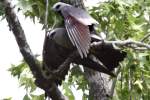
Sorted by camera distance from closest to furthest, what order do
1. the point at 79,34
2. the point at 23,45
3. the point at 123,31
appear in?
the point at 23,45, the point at 79,34, the point at 123,31

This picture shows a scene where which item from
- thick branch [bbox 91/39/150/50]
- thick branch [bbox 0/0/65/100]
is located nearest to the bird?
thick branch [bbox 91/39/150/50]

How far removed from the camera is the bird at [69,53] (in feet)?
10.8

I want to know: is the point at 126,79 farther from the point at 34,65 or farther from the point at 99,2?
the point at 34,65

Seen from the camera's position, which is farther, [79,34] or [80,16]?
[80,16]

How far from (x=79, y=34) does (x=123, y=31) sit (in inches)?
32.4

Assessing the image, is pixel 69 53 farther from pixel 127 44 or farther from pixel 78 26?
pixel 127 44

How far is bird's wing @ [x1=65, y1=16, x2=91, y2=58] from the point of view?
3.09 metres

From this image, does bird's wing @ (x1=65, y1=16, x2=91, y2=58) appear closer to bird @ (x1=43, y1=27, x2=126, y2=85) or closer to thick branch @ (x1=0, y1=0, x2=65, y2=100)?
bird @ (x1=43, y1=27, x2=126, y2=85)

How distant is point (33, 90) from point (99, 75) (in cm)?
68

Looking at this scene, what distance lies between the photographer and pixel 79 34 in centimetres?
320

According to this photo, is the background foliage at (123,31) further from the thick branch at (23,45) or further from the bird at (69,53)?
the thick branch at (23,45)

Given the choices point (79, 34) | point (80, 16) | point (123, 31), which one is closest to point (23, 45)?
point (79, 34)

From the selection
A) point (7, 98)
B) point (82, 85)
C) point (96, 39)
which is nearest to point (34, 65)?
point (96, 39)

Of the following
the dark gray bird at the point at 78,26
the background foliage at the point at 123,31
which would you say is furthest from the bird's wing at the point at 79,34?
the background foliage at the point at 123,31
